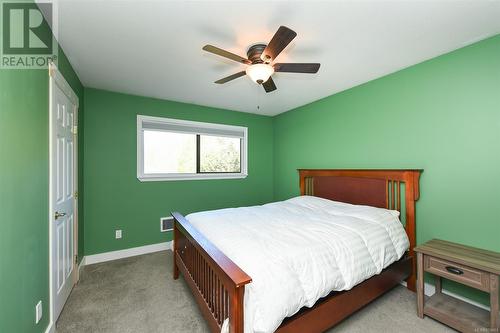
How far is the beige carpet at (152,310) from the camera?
1834 mm

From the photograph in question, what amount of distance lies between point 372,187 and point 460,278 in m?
1.23

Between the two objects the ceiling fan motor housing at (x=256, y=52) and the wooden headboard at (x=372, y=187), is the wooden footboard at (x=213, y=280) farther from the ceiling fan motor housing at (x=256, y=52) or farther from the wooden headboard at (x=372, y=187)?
the wooden headboard at (x=372, y=187)

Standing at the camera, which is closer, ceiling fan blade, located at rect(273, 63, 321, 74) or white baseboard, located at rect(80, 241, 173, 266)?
ceiling fan blade, located at rect(273, 63, 321, 74)

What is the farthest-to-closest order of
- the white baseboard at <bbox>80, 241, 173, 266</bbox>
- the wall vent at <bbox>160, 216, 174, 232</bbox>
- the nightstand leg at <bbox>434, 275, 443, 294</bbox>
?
the wall vent at <bbox>160, 216, 174, 232</bbox> < the white baseboard at <bbox>80, 241, 173, 266</bbox> < the nightstand leg at <bbox>434, 275, 443, 294</bbox>

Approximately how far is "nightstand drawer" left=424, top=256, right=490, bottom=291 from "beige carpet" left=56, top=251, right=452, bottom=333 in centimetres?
46

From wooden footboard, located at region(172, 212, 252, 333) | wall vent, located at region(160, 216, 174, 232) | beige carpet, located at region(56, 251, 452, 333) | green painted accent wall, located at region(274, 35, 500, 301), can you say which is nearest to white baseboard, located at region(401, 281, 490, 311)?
green painted accent wall, located at region(274, 35, 500, 301)

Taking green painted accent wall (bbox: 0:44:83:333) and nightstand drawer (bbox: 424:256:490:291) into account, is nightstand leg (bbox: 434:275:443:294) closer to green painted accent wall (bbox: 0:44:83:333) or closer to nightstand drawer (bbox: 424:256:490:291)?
nightstand drawer (bbox: 424:256:490:291)

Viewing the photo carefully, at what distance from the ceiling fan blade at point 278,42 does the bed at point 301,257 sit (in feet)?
4.94

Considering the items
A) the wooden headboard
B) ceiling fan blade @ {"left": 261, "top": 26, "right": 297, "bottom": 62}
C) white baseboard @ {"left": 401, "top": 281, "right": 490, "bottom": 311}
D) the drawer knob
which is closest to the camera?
ceiling fan blade @ {"left": 261, "top": 26, "right": 297, "bottom": 62}

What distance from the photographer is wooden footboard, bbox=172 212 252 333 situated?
1239mm

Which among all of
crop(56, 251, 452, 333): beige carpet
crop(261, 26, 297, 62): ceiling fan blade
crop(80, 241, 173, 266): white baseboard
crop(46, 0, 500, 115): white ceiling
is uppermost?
crop(46, 0, 500, 115): white ceiling

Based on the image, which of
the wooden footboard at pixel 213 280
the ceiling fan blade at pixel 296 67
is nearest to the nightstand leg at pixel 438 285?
the wooden footboard at pixel 213 280

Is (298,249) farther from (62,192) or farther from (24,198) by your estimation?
(62,192)

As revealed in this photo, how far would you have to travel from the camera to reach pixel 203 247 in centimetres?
169
